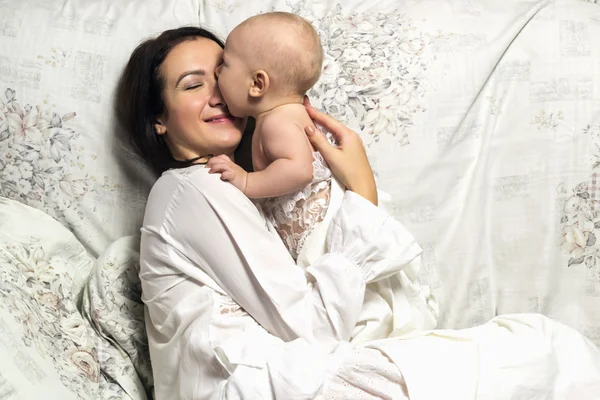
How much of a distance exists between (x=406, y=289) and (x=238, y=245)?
368 millimetres

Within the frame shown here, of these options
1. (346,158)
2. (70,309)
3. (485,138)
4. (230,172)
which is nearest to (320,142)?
(346,158)

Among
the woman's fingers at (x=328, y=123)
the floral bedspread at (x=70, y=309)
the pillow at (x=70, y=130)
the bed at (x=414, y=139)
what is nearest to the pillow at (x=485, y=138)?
the bed at (x=414, y=139)

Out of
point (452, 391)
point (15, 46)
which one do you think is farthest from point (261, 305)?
point (15, 46)

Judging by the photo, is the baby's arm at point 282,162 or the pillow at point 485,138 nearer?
the baby's arm at point 282,162

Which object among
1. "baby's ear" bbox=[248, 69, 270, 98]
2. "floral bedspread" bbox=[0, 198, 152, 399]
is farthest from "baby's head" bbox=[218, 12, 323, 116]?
"floral bedspread" bbox=[0, 198, 152, 399]

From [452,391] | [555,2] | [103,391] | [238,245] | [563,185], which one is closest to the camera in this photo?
[452,391]

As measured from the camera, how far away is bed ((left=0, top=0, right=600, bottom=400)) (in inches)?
63.2

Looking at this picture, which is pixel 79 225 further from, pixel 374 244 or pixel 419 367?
pixel 419 367

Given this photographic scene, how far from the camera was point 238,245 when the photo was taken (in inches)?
51.8

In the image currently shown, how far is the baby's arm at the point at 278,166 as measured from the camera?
1.34 metres

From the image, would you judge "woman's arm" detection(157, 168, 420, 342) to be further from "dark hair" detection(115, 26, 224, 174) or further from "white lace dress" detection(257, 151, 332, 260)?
"dark hair" detection(115, 26, 224, 174)

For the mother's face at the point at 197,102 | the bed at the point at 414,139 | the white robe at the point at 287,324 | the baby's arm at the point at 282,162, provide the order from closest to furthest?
the white robe at the point at 287,324
the baby's arm at the point at 282,162
the mother's face at the point at 197,102
the bed at the point at 414,139

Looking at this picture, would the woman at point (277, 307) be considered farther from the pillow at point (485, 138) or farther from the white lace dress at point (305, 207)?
the pillow at point (485, 138)

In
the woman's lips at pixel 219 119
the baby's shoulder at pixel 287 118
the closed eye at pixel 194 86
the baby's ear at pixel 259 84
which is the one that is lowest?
the woman's lips at pixel 219 119
